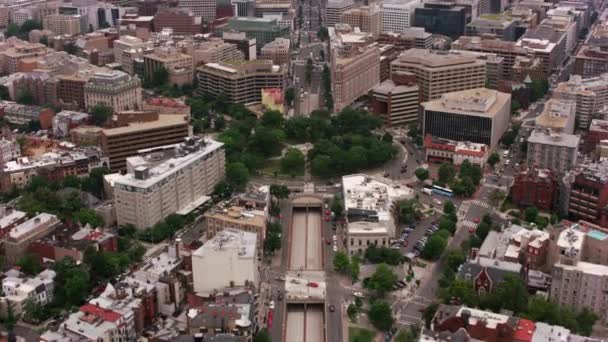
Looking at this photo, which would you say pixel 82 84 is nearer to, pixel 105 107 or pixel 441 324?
pixel 105 107

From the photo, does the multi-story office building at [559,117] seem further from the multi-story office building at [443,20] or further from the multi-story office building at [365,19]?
the multi-story office building at [443,20]

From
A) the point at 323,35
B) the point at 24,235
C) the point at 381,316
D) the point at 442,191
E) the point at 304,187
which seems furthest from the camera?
the point at 323,35

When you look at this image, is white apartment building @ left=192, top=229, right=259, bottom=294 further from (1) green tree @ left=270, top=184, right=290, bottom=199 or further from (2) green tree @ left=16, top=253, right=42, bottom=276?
(1) green tree @ left=270, top=184, right=290, bottom=199

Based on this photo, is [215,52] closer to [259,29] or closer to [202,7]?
[259,29]

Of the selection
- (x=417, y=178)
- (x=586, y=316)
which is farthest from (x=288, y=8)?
(x=586, y=316)

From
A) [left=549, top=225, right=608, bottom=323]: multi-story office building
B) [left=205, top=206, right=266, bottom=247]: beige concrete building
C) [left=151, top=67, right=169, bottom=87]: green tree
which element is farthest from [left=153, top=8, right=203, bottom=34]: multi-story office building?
[left=549, top=225, right=608, bottom=323]: multi-story office building

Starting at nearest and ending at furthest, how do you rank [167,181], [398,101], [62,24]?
[167,181] → [398,101] → [62,24]

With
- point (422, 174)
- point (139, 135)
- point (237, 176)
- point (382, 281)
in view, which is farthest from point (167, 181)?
point (422, 174)
